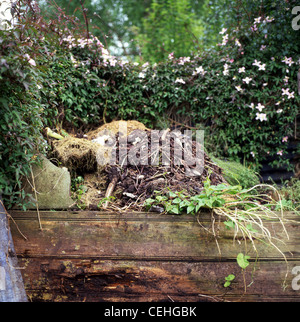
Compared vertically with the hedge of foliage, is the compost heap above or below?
below

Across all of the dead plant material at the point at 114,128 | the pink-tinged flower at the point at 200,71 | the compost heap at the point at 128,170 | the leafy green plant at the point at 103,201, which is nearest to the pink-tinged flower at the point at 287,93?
the pink-tinged flower at the point at 200,71

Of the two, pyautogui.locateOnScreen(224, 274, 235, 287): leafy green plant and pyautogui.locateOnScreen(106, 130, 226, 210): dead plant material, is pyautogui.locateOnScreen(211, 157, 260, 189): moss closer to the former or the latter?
pyautogui.locateOnScreen(106, 130, 226, 210): dead plant material

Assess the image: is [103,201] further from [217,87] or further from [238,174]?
[217,87]

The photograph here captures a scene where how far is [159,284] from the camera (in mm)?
2072

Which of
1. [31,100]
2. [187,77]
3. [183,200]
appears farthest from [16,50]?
[187,77]

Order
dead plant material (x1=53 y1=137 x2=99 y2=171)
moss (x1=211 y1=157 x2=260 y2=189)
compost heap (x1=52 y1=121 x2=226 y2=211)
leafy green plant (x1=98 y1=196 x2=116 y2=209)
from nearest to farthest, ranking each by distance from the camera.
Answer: leafy green plant (x1=98 y1=196 x2=116 y2=209), compost heap (x1=52 y1=121 x2=226 y2=211), dead plant material (x1=53 y1=137 x2=99 y2=171), moss (x1=211 y1=157 x2=260 y2=189)

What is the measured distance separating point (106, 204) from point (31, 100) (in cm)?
90

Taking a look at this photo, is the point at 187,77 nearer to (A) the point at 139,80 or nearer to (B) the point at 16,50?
(A) the point at 139,80

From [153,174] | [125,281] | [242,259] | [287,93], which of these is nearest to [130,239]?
[125,281]

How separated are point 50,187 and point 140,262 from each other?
2.74ft

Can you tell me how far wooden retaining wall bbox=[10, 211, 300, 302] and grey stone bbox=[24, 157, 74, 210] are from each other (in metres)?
0.15

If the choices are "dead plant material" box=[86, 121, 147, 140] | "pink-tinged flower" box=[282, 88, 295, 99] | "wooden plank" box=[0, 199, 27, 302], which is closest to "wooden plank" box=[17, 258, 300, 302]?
"wooden plank" box=[0, 199, 27, 302]

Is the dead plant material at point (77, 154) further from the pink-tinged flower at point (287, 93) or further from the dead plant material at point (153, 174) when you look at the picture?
the pink-tinged flower at point (287, 93)

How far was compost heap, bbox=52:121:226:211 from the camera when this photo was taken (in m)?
2.36
